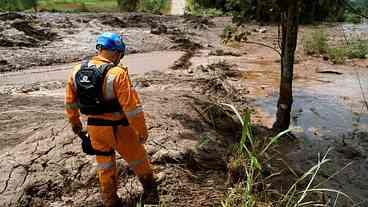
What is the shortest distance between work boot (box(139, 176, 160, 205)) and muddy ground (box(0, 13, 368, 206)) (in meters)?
0.14

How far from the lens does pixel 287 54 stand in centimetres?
857

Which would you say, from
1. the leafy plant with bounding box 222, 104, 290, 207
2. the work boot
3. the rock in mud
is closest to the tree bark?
the leafy plant with bounding box 222, 104, 290, 207

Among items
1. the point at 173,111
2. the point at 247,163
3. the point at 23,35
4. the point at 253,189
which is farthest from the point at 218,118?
the point at 23,35

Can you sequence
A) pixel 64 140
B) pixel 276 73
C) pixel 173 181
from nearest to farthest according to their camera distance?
pixel 173 181 < pixel 64 140 < pixel 276 73

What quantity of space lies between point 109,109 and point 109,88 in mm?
246

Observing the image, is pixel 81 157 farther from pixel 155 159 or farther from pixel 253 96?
pixel 253 96

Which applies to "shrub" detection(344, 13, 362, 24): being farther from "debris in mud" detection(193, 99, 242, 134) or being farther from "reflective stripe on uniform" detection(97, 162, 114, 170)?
"reflective stripe on uniform" detection(97, 162, 114, 170)

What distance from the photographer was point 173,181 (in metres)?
5.77

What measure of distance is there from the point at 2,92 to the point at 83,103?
765 cm

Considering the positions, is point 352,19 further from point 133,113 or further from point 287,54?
point 133,113

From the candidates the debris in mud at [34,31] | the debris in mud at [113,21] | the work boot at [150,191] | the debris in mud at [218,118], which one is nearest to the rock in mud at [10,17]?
the debris in mud at [34,31]

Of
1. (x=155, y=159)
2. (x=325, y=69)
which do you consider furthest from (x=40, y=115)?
(x=325, y=69)

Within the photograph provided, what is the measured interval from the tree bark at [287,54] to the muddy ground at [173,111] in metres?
0.56

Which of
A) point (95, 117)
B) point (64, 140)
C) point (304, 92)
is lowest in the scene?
point (304, 92)
